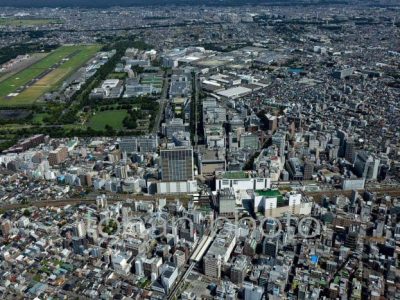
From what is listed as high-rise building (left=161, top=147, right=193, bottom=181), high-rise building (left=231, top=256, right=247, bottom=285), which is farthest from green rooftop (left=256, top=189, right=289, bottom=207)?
high-rise building (left=231, top=256, right=247, bottom=285)

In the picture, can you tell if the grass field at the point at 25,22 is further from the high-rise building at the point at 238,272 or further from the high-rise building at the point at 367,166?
the high-rise building at the point at 238,272

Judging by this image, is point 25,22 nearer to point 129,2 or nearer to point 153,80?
point 129,2

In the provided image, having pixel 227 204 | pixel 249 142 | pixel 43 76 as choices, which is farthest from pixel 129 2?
pixel 227 204

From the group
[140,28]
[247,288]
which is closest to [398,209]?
[247,288]

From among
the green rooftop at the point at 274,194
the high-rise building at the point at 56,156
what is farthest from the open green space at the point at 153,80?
the green rooftop at the point at 274,194

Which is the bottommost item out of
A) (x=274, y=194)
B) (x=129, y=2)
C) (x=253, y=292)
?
(x=253, y=292)

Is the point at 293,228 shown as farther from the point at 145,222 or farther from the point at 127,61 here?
the point at 127,61
